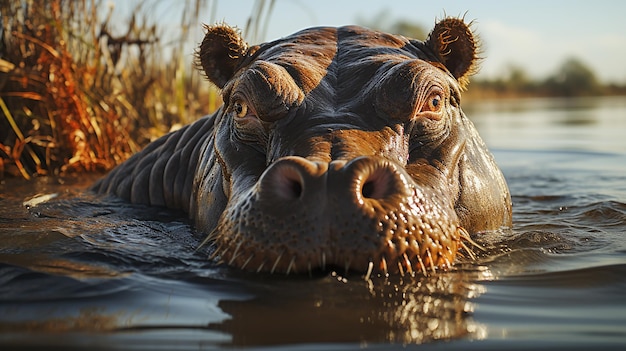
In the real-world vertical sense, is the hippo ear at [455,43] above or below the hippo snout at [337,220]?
above

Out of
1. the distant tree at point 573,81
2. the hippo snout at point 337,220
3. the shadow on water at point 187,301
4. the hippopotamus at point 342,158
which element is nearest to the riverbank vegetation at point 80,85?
the hippopotamus at point 342,158

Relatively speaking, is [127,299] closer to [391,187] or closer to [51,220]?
[391,187]

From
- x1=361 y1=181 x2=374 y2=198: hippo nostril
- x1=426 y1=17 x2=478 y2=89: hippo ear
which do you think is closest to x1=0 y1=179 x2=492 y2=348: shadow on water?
x1=361 y1=181 x2=374 y2=198: hippo nostril

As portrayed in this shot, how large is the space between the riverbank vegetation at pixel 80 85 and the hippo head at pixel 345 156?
8.85ft

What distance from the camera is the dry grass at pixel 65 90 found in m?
7.32

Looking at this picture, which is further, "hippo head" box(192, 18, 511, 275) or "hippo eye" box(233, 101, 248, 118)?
"hippo eye" box(233, 101, 248, 118)

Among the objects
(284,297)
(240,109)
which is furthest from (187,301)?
(240,109)

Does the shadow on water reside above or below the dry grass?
below

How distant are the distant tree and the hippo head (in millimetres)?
46076

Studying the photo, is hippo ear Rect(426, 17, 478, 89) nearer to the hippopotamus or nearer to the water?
the hippopotamus

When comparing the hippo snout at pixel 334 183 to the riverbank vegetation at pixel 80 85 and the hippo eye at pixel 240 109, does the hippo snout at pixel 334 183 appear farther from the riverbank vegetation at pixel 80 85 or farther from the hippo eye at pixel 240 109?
the riverbank vegetation at pixel 80 85

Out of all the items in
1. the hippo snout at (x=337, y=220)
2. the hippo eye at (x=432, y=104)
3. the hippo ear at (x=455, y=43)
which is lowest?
the hippo snout at (x=337, y=220)

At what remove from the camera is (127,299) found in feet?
10.4

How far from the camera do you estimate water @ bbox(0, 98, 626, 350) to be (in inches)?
104
